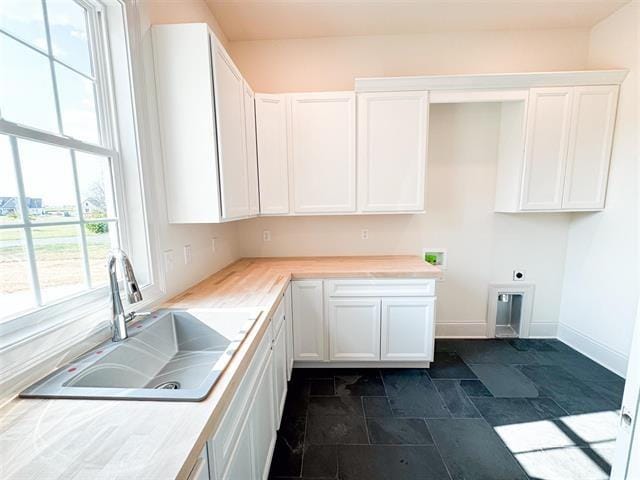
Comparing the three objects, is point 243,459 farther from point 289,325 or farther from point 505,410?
point 505,410

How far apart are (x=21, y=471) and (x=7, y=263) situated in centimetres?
66

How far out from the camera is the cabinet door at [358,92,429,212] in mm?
2258

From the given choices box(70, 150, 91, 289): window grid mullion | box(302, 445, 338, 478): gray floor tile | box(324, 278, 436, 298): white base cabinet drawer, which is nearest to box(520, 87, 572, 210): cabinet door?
box(324, 278, 436, 298): white base cabinet drawer

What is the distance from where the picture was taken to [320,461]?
153cm

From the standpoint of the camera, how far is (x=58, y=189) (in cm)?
107

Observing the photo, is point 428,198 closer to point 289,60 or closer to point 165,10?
point 289,60

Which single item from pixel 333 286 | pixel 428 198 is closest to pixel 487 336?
pixel 428 198

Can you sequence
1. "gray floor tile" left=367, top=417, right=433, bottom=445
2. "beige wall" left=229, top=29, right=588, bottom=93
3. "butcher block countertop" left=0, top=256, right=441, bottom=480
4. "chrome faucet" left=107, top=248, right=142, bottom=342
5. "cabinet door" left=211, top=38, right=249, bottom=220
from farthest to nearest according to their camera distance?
1. "beige wall" left=229, top=29, right=588, bottom=93
2. "gray floor tile" left=367, top=417, right=433, bottom=445
3. "cabinet door" left=211, top=38, right=249, bottom=220
4. "chrome faucet" left=107, top=248, right=142, bottom=342
5. "butcher block countertop" left=0, top=256, right=441, bottom=480

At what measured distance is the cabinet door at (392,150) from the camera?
2.26 m

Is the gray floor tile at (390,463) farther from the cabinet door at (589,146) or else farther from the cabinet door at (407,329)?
the cabinet door at (589,146)

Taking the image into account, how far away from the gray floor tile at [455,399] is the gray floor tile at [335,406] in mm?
641

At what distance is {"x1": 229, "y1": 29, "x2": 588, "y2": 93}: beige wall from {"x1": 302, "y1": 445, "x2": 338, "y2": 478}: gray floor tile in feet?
9.38

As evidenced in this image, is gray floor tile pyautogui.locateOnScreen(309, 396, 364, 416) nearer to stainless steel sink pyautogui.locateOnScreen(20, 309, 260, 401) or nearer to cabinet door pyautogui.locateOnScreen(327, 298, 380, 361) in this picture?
cabinet door pyautogui.locateOnScreen(327, 298, 380, 361)

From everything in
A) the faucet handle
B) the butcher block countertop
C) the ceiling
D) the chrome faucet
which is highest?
the ceiling
